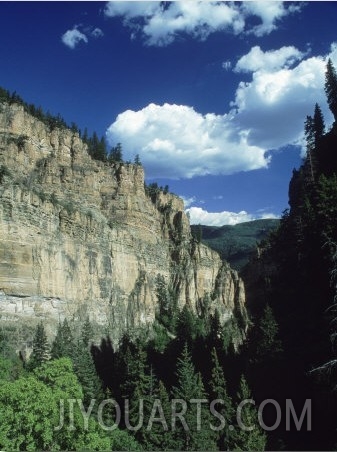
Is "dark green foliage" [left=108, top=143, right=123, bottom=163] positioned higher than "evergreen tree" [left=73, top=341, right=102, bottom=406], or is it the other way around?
"dark green foliage" [left=108, top=143, right=123, bottom=163]

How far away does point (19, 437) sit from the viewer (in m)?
26.1

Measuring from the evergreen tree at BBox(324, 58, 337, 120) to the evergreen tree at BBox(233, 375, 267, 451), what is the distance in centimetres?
5388

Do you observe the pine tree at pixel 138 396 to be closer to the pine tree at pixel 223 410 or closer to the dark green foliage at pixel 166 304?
the pine tree at pixel 223 410

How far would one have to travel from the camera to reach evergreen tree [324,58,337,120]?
252 ft

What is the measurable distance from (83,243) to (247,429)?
5119 centimetres

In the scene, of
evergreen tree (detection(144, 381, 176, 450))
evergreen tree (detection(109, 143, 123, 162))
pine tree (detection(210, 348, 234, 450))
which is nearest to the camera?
evergreen tree (detection(144, 381, 176, 450))

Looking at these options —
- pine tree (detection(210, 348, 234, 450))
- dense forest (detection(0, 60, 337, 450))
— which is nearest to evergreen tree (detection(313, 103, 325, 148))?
dense forest (detection(0, 60, 337, 450))

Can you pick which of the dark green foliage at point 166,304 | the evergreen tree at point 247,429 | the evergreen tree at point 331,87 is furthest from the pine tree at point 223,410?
the dark green foliage at point 166,304

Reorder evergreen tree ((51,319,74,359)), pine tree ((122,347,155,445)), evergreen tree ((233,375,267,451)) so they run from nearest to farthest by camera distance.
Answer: evergreen tree ((233,375,267,451)) < pine tree ((122,347,155,445)) < evergreen tree ((51,319,74,359))

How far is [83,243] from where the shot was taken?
3228 inches

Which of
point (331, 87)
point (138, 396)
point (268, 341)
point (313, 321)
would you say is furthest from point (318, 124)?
point (138, 396)

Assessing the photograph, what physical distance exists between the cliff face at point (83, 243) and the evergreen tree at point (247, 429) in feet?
127

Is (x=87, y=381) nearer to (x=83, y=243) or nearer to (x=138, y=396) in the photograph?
(x=138, y=396)

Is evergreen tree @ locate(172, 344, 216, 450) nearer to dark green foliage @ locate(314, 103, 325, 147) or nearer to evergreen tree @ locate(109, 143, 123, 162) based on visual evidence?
dark green foliage @ locate(314, 103, 325, 147)
